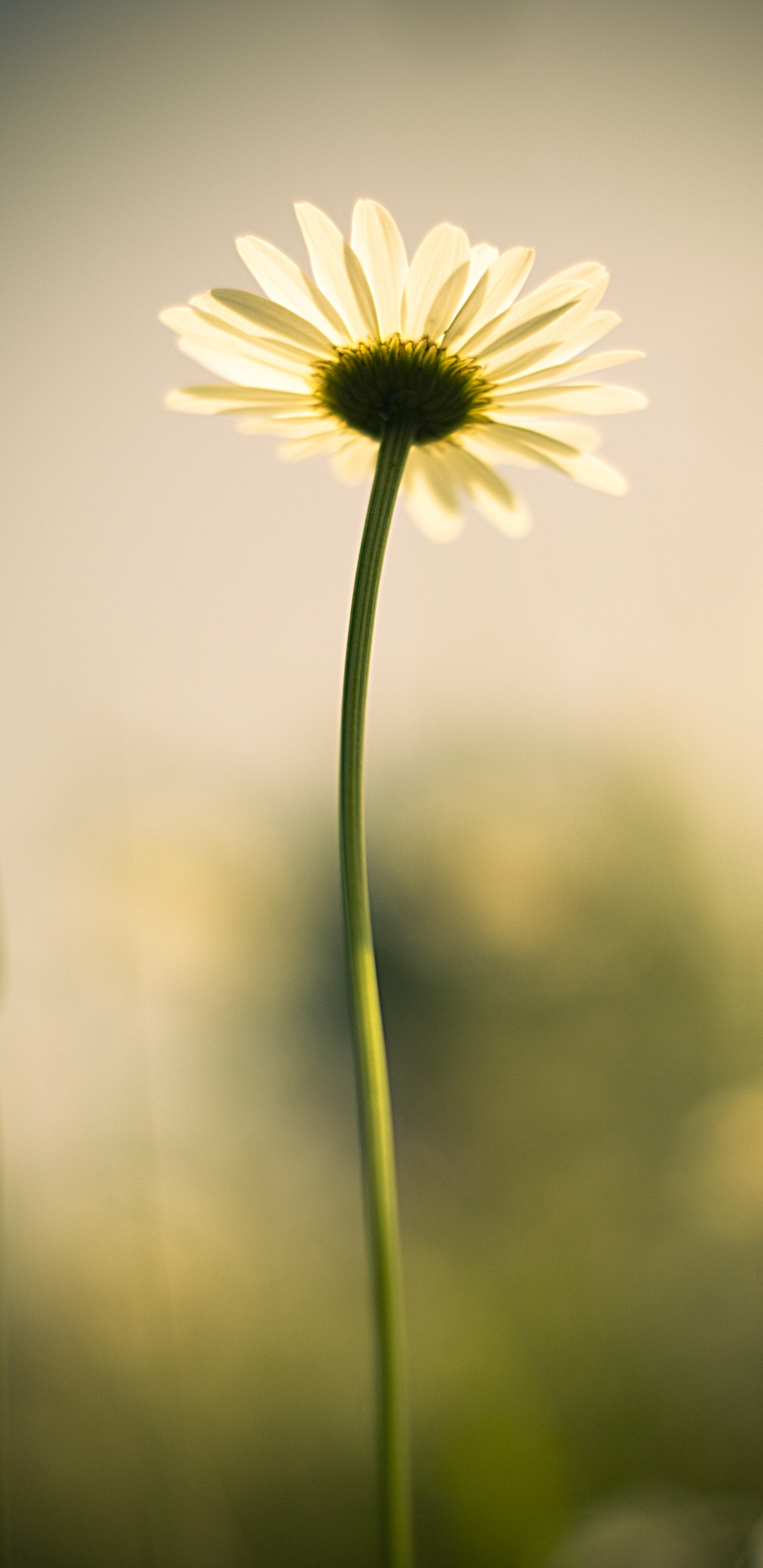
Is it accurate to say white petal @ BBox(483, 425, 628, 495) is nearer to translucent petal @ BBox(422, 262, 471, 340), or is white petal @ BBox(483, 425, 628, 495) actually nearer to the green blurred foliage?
translucent petal @ BBox(422, 262, 471, 340)

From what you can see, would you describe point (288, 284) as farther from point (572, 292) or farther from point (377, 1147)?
point (377, 1147)

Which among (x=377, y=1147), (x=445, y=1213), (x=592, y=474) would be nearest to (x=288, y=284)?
(x=592, y=474)

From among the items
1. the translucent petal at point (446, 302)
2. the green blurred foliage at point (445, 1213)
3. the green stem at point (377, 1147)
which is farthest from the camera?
the green blurred foliage at point (445, 1213)

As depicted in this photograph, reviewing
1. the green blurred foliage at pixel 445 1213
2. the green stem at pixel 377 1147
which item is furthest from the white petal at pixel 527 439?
the green blurred foliage at pixel 445 1213

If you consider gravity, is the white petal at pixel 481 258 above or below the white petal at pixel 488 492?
above

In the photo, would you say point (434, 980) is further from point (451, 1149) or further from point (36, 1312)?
point (36, 1312)

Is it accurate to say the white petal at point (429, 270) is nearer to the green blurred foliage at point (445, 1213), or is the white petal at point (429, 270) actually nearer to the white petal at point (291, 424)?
the white petal at point (291, 424)
